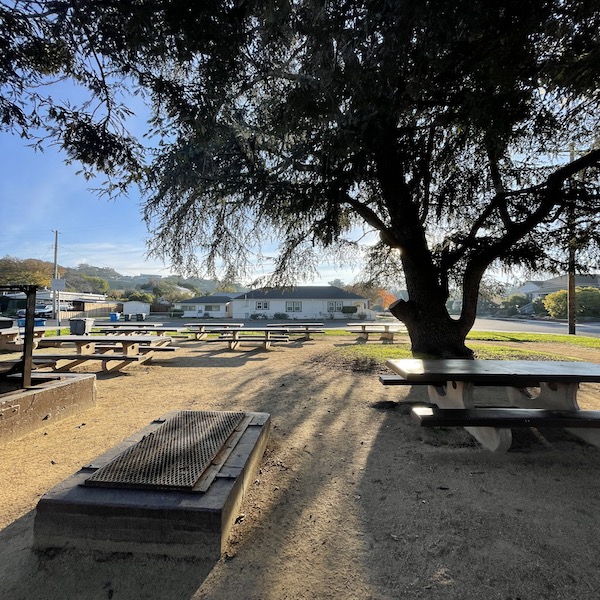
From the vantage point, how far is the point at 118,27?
2.91 meters

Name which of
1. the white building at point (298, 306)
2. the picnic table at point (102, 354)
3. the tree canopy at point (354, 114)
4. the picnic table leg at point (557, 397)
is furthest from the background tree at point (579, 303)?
the picnic table at point (102, 354)

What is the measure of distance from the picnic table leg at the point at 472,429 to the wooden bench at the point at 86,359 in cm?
593

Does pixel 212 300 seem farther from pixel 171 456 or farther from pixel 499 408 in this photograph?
pixel 171 456

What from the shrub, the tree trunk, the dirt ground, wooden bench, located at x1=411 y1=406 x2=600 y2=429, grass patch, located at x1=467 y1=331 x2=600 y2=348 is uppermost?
the shrub

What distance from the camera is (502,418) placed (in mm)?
3000

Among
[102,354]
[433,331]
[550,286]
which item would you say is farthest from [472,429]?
[550,286]

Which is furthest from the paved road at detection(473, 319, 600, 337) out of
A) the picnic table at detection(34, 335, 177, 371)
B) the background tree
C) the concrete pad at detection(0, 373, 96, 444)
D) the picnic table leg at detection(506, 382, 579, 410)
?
the concrete pad at detection(0, 373, 96, 444)

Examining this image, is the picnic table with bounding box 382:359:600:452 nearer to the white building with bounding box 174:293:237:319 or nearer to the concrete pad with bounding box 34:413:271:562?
the concrete pad with bounding box 34:413:271:562

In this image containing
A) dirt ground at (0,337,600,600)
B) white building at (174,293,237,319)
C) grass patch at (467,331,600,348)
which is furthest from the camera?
white building at (174,293,237,319)

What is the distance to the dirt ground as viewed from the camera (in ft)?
5.61

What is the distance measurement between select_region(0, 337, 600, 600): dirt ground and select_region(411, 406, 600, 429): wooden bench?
377mm

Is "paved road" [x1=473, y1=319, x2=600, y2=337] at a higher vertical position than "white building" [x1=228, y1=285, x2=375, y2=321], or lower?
lower

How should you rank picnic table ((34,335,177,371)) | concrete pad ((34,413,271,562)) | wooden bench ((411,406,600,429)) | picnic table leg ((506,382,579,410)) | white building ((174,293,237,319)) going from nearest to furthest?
concrete pad ((34,413,271,562))
wooden bench ((411,406,600,429))
picnic table leg ((506,382,579,410))
picnic table ((34,335,177,371))
white building ((174,293,237,319))

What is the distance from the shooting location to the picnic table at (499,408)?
3.01 metres
